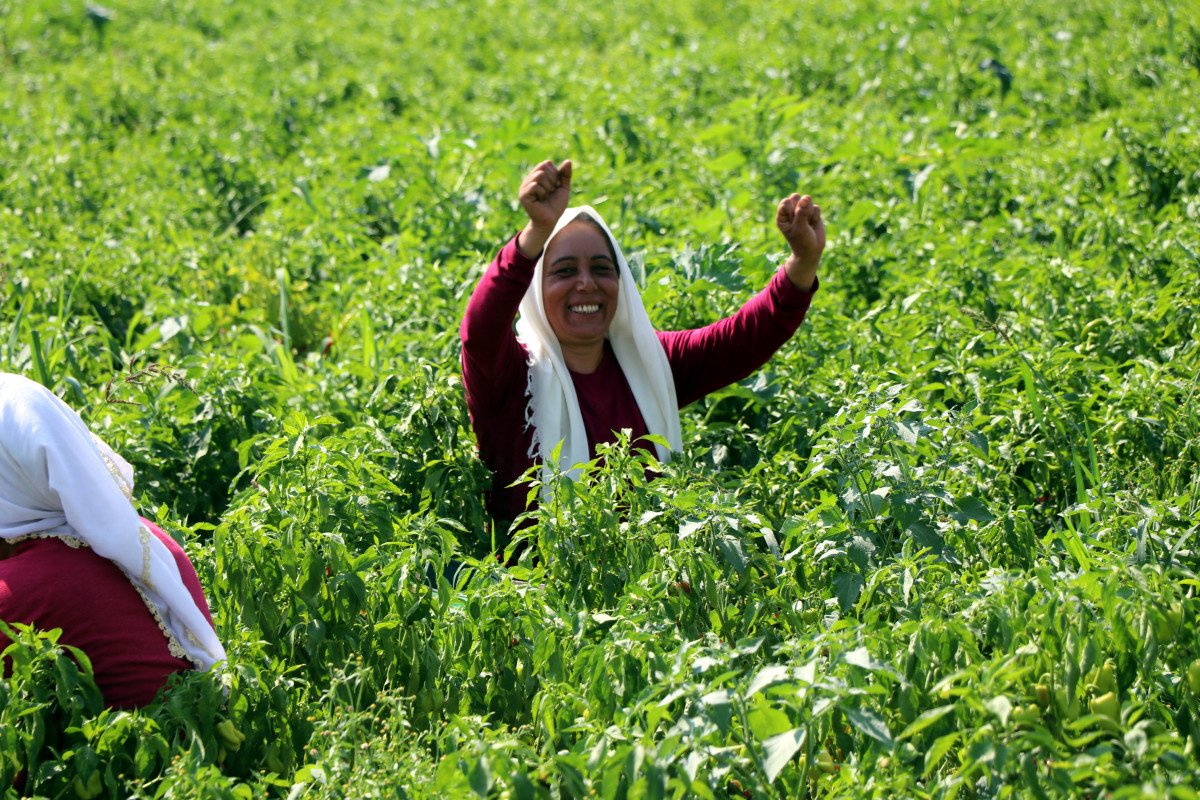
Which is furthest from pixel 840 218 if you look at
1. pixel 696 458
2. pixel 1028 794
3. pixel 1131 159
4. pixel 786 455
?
pixel 1028 794

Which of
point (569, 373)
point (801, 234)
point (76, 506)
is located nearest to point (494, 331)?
point (569, 373)

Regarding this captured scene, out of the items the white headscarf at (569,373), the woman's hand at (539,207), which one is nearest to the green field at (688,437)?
the white headscarf at (569,373)

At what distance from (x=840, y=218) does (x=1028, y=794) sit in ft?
11.5

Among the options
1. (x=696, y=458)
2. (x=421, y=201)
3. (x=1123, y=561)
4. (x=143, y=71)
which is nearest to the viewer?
(x=1123, y=561)

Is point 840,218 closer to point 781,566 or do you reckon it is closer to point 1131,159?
point 1131,159

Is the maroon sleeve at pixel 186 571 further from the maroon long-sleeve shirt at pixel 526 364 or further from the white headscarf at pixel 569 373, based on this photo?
the white headscarf at pixel 569 373

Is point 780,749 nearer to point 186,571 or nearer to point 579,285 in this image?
point 186,571

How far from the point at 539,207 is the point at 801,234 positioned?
0.72 m

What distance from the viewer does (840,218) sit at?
5.29m

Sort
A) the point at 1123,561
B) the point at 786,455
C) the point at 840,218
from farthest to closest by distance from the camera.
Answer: the point at 840,218 → the point at 786,455 → the point at 1123,561

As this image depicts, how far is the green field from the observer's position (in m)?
2.26

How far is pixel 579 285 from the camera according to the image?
363cm

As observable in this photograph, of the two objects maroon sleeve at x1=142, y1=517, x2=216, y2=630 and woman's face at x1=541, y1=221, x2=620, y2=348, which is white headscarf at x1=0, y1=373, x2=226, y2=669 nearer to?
maroon sleeve at x1=142, y1=517, x2=216, y2=630

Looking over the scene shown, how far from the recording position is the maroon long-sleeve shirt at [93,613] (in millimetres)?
2643
